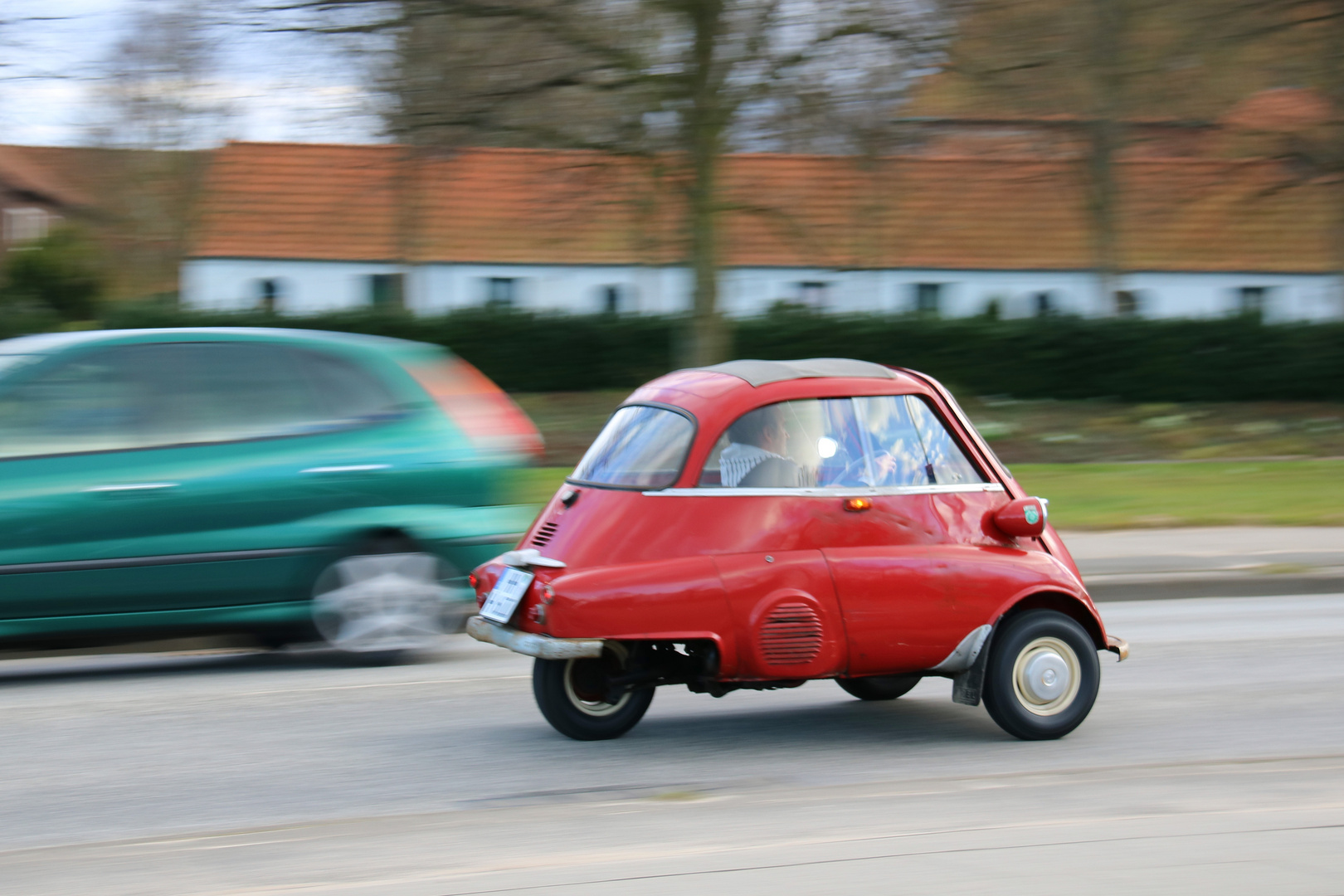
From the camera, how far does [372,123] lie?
16.4m

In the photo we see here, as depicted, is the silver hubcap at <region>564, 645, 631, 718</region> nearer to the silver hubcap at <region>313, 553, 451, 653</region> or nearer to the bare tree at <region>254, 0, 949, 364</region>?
the silver hubcap at <region>313, 553, 451, 653</region>

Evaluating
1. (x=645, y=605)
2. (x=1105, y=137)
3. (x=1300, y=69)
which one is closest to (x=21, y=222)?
(x=1105, y=137)

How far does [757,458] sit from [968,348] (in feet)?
68.6

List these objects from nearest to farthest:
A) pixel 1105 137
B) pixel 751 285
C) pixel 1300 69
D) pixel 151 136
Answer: pixel 1300 69 < pixel 1105 137 < pixel 151 136 < pixel 751 285

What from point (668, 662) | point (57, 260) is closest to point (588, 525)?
point (668, 662)

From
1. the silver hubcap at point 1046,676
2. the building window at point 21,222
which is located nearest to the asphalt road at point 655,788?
the silver hubcap at point 1046,676

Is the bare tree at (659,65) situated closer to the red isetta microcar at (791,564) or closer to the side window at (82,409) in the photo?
the side window at (82,409)

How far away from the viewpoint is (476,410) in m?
8.50

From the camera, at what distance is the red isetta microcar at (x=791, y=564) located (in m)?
5.72

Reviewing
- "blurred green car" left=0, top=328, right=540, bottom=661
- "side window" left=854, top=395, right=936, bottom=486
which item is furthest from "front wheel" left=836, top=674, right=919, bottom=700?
"blurred green car" left=0, top=328, right=540, bottom=661

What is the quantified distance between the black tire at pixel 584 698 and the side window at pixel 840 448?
3.07 ft

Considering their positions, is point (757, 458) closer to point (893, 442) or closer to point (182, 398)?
point (893, 442)

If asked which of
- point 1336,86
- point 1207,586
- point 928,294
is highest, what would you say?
point 1336,86

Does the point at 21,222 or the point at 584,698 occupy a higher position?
the point at 21,222
